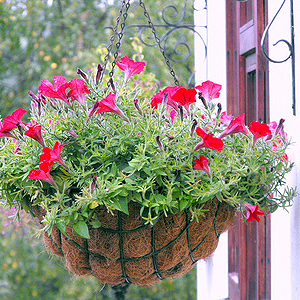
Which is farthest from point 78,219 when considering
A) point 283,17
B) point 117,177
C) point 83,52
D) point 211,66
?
point 83,52

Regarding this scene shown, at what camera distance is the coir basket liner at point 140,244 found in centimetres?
71

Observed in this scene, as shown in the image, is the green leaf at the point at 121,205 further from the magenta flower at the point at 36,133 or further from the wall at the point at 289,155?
the wall at the point at 289,155

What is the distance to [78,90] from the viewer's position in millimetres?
718

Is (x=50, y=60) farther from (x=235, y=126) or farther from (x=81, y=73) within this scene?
(x=235, y=126)

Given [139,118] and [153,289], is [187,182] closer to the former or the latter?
[139,118]

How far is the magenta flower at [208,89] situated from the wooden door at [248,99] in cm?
42

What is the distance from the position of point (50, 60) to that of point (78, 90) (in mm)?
3532

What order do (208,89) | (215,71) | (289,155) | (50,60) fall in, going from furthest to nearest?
(50,60), (215,71), (289,155), (208,89)

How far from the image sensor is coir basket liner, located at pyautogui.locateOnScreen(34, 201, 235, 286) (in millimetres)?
714

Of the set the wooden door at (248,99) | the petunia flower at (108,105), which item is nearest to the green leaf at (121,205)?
the petunia flower at (108,105)

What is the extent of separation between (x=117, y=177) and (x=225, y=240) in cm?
97

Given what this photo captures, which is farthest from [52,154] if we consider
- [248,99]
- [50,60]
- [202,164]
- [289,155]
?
[50,60]

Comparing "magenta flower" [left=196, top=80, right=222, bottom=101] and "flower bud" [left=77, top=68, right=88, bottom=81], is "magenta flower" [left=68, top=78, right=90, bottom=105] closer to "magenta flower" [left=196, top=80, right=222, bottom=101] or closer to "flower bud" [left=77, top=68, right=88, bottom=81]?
"flower bud" [left=77, top=68, right=88, bottom=81]

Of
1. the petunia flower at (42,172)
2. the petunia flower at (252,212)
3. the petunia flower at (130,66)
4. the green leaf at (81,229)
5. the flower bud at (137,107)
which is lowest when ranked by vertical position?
the green leaf at (81,229)
